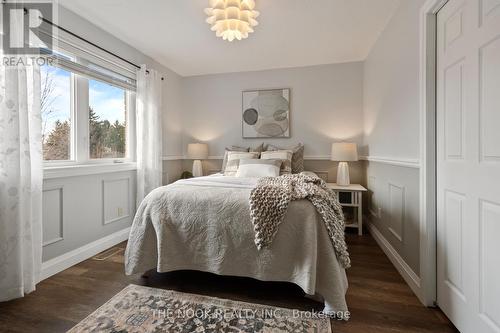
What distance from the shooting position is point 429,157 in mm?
1608

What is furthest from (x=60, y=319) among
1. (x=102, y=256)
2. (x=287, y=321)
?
(x=287, y=321)

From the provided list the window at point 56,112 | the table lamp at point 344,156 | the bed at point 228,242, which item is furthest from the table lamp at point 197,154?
the table lamp at point 344,156

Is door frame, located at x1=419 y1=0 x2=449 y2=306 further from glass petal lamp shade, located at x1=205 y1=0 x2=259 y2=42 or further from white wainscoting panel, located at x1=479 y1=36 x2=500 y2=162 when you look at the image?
glass petal lamp shade, located at x1=205 y1=0 x2=259 y2=42

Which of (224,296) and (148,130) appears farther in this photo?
(148,130)

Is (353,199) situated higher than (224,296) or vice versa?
(353,199)

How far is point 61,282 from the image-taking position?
1.91 m

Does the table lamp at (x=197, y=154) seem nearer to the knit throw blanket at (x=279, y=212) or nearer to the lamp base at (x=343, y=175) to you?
the lamp base at (x=343, y=175)

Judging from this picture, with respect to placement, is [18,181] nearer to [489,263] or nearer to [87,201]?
[87,201]

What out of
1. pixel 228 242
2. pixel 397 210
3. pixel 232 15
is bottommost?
pixel 228 242

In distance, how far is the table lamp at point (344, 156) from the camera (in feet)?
10.3

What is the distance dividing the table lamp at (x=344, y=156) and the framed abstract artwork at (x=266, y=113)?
2.67 ft

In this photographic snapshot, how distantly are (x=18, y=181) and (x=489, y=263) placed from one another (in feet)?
9.43

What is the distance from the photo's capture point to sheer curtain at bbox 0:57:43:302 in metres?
1.64

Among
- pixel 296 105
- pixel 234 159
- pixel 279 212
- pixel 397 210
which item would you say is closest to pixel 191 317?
pixel 279 212
